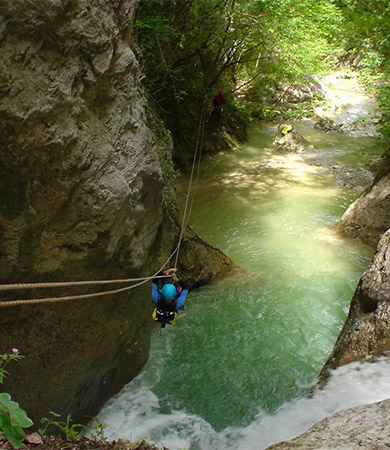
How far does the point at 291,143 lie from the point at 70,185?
41.8 feet

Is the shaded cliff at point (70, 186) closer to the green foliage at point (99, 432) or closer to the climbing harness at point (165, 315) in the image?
the green foliage at point (99, 432)

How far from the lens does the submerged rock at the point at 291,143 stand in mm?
14470

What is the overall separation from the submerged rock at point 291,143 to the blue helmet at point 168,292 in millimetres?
11103

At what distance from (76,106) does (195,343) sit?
4020mm

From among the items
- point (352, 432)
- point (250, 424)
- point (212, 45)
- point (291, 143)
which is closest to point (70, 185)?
point (352, 432)

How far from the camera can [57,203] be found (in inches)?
127

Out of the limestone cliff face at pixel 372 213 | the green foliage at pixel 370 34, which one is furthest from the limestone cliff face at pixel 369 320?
the green foliage at pixel 370 34

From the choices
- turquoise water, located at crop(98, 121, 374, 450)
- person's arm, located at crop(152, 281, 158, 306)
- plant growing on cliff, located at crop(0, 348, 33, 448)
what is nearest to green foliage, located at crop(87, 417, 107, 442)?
turquoise water, located at crop(98, 121, 374, 450)

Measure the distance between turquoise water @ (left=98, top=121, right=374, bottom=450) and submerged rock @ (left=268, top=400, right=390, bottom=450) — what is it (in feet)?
5.22

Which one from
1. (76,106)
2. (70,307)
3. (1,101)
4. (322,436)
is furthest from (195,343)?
(1,101)

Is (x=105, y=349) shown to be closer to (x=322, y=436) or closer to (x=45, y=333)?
(x=45, y=333)

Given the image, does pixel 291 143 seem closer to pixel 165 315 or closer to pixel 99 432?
pixel 165 315

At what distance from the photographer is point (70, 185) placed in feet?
10.7

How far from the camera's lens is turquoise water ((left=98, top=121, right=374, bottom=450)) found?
4.61 meters
